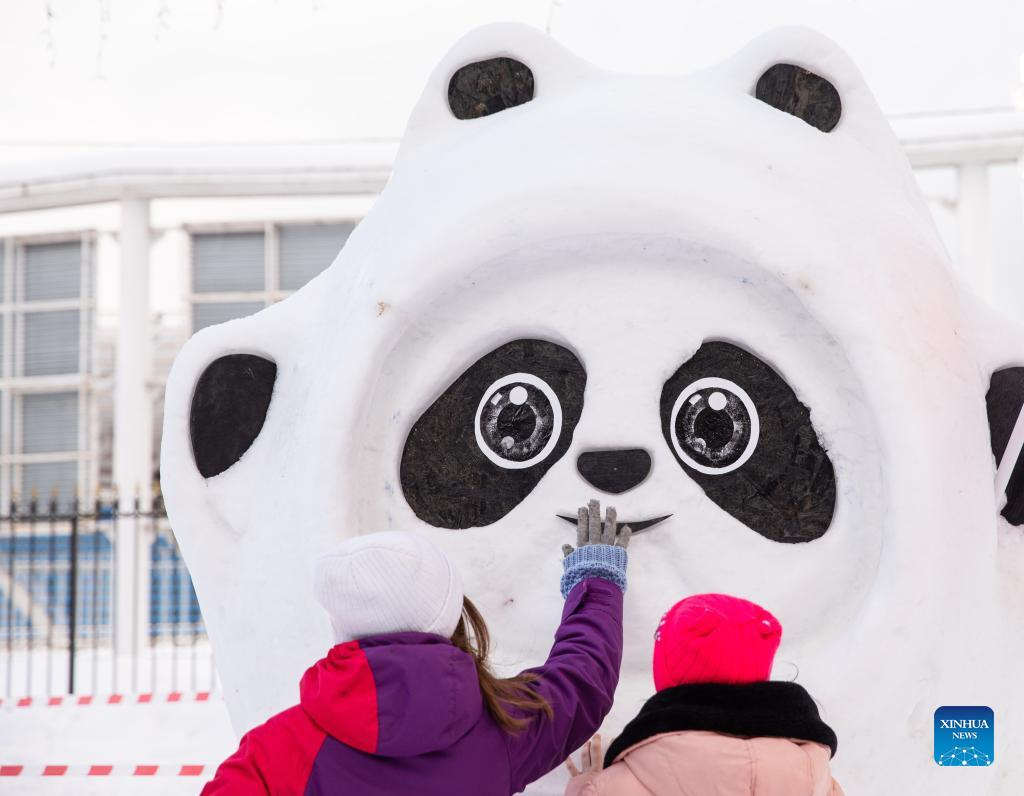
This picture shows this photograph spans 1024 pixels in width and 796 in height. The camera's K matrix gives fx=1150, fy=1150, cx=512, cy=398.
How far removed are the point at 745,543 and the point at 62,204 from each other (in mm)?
7697

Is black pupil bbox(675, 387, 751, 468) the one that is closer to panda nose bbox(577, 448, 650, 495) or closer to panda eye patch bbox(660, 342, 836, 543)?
panda eye patch bbox(660, 342, 836, 543)

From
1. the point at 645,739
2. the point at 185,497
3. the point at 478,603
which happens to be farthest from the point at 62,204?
the point at 645,739

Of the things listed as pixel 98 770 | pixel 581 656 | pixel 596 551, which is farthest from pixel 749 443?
pixel 98 770

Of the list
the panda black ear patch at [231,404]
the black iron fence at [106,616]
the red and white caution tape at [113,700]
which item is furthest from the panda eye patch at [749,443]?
the black iron fence at [106,616]

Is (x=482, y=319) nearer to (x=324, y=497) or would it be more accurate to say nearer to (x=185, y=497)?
(x=324, y=497)

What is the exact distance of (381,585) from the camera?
1559 mm

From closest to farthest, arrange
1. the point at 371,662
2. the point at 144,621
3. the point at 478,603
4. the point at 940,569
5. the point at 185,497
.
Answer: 1. the point at 371,662
2. the point at 940,569
3. the point at 478,603
4. the point at 185,497
5. the point at 144,621

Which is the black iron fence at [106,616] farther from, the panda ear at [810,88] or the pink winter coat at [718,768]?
the pink winter coat at [718,768]

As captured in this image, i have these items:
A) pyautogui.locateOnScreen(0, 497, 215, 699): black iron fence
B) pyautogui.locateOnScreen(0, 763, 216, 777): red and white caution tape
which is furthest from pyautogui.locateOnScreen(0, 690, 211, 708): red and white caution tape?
pyautogui.locateOnScreen(0, 497, 215, 699): black iron fence

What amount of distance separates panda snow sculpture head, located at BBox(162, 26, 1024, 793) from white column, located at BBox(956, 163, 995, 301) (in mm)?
6041

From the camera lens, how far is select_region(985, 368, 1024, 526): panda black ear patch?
223 centimetres

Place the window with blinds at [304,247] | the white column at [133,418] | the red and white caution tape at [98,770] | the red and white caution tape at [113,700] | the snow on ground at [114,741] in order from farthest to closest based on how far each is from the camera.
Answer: the window with blinds at [304,247]
the white column at [133,418]
the red and white caution tape at [113,700]
the red and white caution tape at [98,770]
the snow on ground at [114,741]

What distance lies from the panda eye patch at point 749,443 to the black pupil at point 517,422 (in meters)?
0.25

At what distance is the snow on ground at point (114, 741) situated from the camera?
4.23 m
